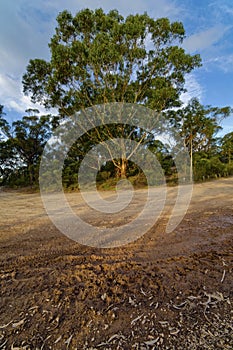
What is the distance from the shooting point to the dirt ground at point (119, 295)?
102cm

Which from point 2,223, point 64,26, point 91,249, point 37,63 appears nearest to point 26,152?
point 37,63

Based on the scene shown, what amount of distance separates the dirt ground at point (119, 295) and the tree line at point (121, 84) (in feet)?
31.7

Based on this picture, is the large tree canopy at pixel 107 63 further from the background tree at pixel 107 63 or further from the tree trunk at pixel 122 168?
the tree trunk at pixel 122 168

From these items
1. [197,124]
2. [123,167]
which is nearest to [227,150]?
[197,124]

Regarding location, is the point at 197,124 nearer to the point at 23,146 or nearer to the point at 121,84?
the point at 121,84

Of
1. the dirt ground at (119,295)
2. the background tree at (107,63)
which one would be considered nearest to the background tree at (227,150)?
the background tree at (107,63)

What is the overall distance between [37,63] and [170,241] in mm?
12693

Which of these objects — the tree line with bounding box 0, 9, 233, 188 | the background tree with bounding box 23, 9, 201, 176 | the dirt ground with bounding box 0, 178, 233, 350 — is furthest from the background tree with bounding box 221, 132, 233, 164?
the dirt ground with bounding box 0, 178, 233, 350

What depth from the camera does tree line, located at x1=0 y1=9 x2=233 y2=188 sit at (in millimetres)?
9570

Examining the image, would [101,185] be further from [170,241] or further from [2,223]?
[170,241]

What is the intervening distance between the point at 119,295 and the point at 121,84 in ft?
39.2

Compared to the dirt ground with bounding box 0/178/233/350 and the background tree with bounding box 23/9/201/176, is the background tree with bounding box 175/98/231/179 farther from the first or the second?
the dirt ground with bounding box 0/178/233/350

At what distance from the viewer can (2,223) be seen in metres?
3.63

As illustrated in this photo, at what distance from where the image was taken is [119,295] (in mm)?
1376
